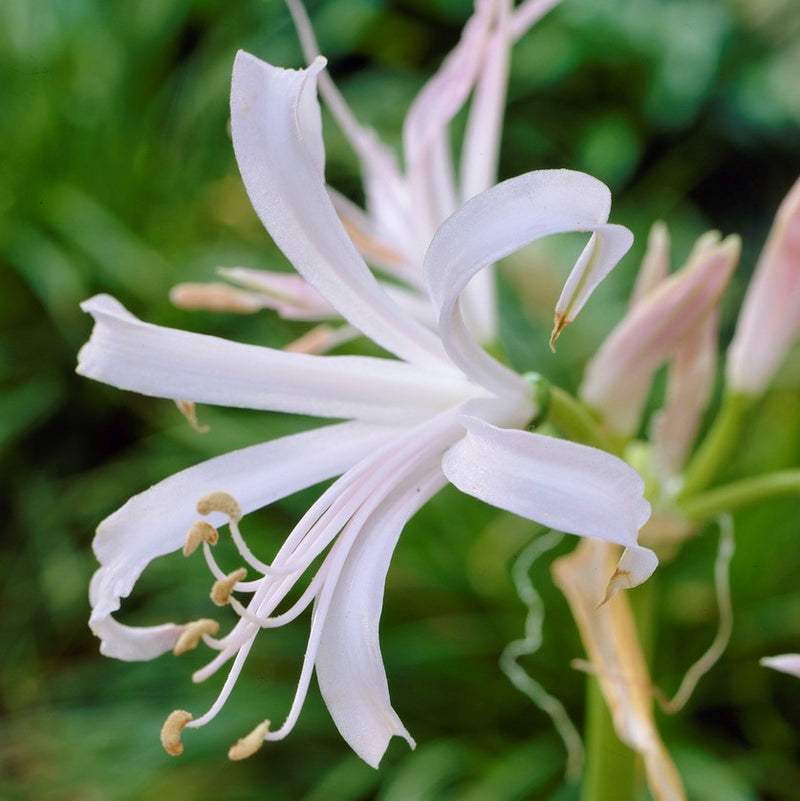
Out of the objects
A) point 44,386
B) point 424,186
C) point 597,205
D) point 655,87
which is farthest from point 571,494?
point 655,87

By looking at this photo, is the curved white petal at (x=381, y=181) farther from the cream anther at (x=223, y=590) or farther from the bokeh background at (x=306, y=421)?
the bokeh background at (x=306, y=421)

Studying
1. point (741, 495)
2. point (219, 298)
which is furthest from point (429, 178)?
point (741, 495)

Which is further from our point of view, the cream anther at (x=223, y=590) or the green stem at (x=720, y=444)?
the green stem at (x=720, y=444)

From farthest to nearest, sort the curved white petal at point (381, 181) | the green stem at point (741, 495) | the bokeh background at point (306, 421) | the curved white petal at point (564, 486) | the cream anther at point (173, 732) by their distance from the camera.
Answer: the bokeh background at point (306, 421)
the curved white petal at point (381, 181)
the green stem at point (741, 495)
the cream anther at point (173, 732)
the curved white petal at point (564, 486)

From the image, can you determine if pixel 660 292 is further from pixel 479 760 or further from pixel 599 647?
pixel 479 760

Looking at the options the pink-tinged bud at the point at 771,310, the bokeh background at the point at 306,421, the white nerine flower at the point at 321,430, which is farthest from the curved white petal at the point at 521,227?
the bokeh background at the point at 306,421

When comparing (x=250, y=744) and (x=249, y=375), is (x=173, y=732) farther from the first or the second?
(x=249, y=375)
